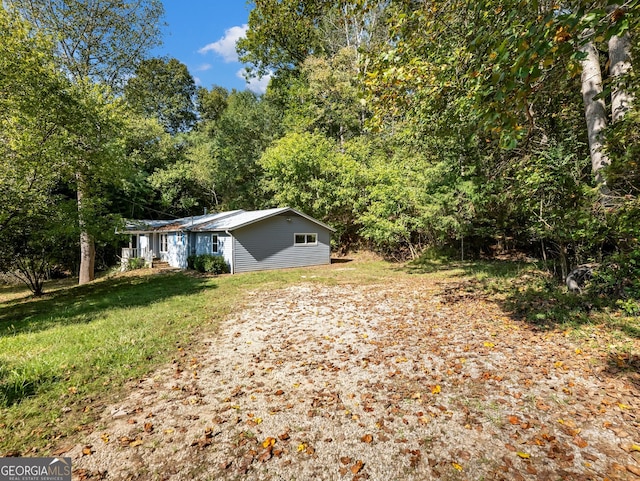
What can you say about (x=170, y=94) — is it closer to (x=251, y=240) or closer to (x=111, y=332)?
(x=251, y=240)

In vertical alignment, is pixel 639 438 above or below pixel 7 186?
below

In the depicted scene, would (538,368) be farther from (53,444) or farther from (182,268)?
(182,268)

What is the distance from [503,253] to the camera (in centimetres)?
1802

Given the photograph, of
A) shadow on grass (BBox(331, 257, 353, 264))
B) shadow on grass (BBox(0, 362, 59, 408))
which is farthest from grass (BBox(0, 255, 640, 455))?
shadow on grass (BBox(331, 257, 353, 264))

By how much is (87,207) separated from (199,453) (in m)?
11.3

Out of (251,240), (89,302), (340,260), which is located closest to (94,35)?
(251,240)

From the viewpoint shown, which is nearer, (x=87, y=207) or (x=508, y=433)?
(x=508, y=433)

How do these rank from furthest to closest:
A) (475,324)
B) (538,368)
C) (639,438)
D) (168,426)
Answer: (475,324), (538,368), (168,426), (639,438)

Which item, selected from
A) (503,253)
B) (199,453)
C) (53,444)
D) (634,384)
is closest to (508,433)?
(634,384)

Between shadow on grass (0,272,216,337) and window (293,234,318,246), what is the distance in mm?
5975

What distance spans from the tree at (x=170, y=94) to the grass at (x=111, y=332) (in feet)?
76.3

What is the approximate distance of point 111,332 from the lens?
6242 mm

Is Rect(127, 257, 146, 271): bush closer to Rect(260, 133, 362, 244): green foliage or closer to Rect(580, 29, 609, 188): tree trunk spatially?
Rect(260, 133, 362, 244): green foliage
